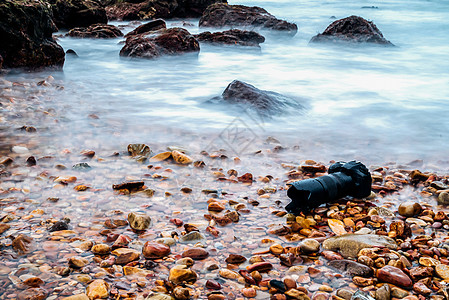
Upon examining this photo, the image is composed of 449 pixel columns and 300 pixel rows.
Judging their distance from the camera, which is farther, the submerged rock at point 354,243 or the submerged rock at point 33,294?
the submerged rock at point 354,243

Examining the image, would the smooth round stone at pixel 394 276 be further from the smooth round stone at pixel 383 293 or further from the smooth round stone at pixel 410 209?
the smooth round stone at pixel 410 209

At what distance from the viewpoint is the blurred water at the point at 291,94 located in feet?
17.1

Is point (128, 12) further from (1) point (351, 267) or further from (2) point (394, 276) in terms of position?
(2) point (394, 276)

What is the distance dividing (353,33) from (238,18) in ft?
17.1

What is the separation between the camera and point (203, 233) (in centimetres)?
286

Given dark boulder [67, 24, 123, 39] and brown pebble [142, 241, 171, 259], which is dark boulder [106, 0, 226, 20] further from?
brown pebble [142, 241, 171, 259]

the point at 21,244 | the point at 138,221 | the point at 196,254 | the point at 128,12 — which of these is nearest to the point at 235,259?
the point at 196,254

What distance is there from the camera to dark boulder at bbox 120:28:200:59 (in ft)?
34.0

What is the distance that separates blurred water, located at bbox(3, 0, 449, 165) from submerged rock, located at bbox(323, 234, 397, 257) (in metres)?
2.02

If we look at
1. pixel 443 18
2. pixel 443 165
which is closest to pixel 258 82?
pixel 443 165

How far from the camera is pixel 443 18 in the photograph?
19.2 metres

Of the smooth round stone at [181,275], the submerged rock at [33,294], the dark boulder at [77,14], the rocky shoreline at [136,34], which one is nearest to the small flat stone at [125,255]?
the smooth round stone at [181,275]

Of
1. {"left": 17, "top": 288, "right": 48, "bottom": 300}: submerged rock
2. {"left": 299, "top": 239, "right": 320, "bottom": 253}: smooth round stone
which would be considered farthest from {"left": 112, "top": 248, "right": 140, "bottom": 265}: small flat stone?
{"left": 299, "top": 239, "right": 320, "bottom": 253}: smooth round stone

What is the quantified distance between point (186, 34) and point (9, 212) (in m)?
8.73
